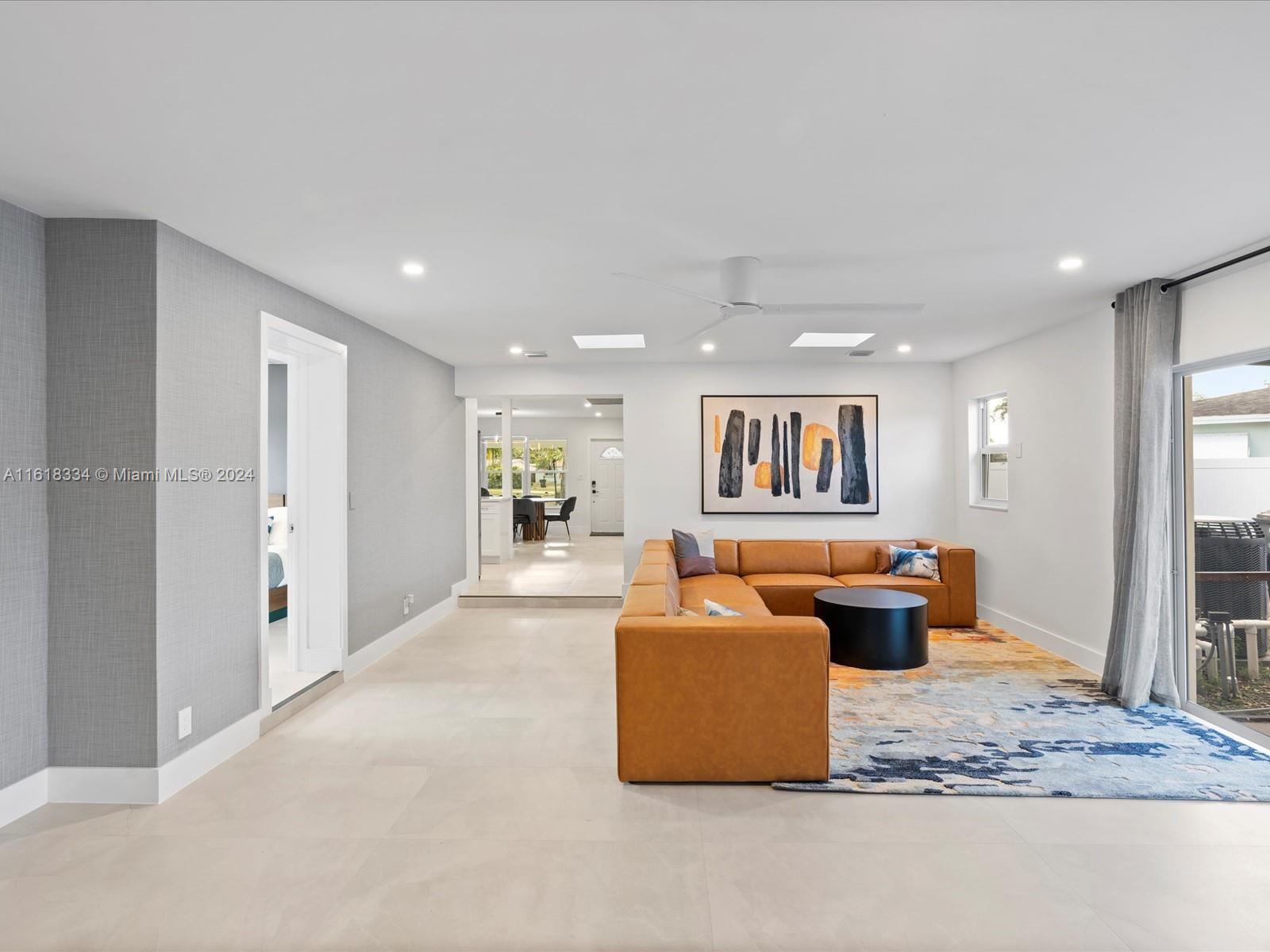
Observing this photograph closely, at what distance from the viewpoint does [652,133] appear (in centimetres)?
222

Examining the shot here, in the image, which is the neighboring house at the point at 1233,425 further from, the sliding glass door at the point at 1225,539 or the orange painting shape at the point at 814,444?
the orange painting shape at the point at 814,444

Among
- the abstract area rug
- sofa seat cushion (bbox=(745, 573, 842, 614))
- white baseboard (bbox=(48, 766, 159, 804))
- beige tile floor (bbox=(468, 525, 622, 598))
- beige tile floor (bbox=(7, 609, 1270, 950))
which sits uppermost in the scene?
sofa seat cushion (bbox=(745, 573, 842, 614))

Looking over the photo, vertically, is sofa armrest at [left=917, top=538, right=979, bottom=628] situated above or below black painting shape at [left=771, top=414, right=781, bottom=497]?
below

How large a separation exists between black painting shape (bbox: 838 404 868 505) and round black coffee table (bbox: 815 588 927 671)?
2.03 m

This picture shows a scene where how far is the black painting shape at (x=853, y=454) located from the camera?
22.3ft

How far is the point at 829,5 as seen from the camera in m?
1.62

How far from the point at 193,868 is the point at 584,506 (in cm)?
1159

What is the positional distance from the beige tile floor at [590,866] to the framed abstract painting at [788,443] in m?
3.94

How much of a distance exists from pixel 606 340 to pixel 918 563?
338cm

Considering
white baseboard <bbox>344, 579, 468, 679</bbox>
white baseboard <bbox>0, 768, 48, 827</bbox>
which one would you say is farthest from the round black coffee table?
white baseboard <bbox>0, 768, 48, 827</bbox>

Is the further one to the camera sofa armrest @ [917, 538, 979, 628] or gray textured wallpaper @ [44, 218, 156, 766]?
sofa armrest @ [917, 538, 979, 628]

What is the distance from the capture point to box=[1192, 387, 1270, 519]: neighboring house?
3502 mm

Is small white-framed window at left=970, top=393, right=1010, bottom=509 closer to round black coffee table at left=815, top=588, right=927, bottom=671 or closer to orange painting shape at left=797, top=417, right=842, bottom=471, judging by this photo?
orange painting shape at left=797, top=417, right=842, bottom=471

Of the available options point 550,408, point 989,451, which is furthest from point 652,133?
point 550,408
